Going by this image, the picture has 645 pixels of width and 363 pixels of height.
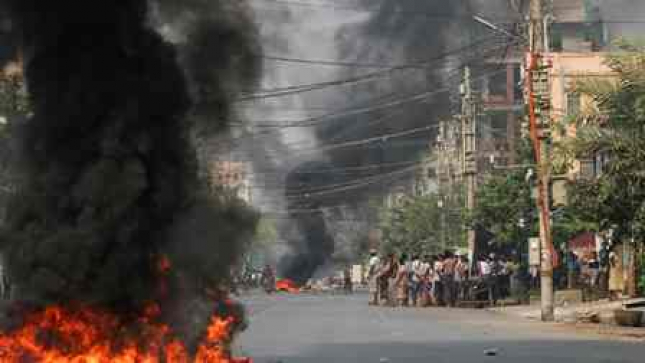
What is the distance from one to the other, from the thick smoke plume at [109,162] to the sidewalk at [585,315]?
13.0m

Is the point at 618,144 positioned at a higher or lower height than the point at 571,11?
lower

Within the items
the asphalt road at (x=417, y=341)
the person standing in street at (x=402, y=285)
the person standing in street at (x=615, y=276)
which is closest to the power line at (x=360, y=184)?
the person standing in street at (x=402, y=285)

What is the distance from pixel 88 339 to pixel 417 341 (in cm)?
1135

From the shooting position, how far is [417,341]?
23.4 meters

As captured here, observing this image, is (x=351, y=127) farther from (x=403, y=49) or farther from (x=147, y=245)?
(x=147, y=245)

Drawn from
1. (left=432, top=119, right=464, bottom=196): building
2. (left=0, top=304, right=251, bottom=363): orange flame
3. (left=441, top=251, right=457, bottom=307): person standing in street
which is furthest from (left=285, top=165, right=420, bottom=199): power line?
(left=0, top=304, right=251, bottom=363): orange flame

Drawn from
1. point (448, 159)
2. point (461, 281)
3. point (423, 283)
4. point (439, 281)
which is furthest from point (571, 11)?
point (461, 281)

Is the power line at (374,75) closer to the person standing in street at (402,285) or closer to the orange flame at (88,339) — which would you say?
the person standing in street at (402,285)

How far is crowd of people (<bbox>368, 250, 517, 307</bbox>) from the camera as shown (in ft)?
139

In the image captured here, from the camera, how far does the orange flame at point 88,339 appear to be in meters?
12.8

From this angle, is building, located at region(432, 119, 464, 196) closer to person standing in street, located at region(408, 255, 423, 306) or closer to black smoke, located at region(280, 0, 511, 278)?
black smoke, located at region(280, 0, 511, 278)

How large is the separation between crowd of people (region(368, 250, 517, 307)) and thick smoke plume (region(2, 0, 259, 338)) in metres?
28.2

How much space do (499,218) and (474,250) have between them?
2612 millimetres

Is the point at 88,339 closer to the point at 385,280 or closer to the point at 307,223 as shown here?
the point at 385,280
